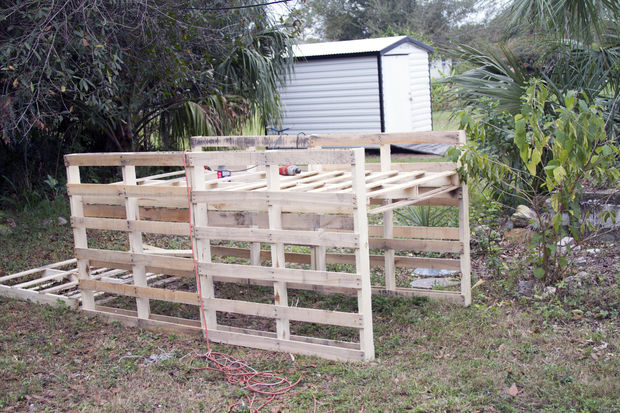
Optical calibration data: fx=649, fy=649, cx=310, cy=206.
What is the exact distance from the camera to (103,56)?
675 cm

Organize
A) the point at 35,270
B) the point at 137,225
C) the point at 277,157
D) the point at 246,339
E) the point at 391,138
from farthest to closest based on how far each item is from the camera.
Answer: the point at 35,270 → the point at 391,138 → the point at 137,225 → the point at 246,339 → the point at 277,157

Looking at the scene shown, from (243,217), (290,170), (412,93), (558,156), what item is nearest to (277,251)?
(243,217)

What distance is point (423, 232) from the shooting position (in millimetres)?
5539

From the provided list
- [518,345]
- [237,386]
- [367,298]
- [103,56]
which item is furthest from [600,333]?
[103,56]

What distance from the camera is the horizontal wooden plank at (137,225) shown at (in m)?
4.86

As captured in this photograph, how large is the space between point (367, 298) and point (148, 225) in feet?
6.14

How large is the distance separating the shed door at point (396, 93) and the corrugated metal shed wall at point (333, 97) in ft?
0.77

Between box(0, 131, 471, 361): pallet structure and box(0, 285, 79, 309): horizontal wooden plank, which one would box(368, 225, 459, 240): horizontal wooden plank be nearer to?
box(0, 131, 471, 361): pallet structure

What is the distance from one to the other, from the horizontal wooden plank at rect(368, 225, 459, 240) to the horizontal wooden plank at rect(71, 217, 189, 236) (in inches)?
69.4

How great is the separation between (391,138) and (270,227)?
1.51 metres

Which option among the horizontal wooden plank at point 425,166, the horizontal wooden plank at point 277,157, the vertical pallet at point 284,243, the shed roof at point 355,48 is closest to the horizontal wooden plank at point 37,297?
the vertical pallet at point 284,243

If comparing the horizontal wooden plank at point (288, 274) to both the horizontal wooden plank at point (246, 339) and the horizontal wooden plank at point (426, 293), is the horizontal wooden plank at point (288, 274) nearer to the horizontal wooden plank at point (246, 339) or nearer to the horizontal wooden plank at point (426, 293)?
the horizontal wooden plank at point (246, 339)

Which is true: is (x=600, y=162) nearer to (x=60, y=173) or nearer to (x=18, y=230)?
(x=18, y=230)

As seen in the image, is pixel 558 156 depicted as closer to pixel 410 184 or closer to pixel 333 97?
pixel 410 184
